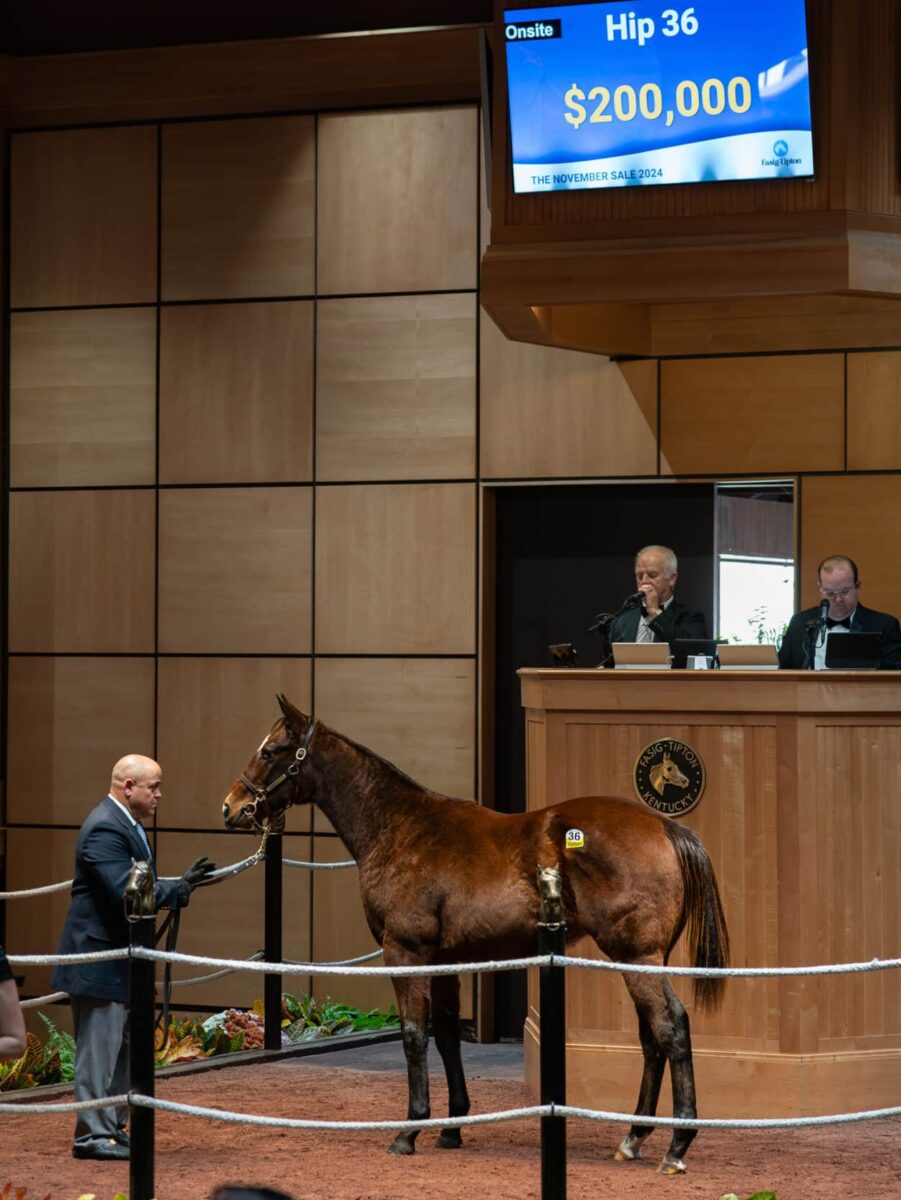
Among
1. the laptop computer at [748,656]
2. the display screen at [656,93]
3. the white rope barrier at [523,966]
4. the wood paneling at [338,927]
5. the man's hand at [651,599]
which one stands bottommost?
the wood paneling at [338,927]

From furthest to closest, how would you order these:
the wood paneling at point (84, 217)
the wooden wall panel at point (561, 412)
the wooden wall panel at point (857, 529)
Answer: the wood paneling at point (84, 217) → the wooden wall panel at point (561, 412) → the wooden wall panel at point (857, 529)

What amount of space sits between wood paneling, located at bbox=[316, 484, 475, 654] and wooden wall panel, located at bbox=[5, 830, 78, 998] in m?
1.94

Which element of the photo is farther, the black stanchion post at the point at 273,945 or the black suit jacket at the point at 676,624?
the black stanchion post at the point at 273,945

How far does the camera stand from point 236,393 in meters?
10.7

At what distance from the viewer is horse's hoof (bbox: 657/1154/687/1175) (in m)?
6.33

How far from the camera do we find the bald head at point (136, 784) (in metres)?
6.64

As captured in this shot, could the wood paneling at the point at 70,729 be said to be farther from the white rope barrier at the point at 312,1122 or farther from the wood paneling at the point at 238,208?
the white rope barrier at the point at 312,1122

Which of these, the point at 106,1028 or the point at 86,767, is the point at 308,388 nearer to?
the point at 86,767

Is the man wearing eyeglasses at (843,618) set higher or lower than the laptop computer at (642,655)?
higher

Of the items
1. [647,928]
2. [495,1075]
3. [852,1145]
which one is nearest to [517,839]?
[647,928]

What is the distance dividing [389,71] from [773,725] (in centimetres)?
500

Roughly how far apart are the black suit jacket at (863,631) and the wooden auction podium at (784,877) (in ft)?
2.00

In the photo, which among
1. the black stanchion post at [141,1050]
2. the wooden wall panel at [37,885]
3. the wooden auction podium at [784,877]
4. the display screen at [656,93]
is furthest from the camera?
the wooden wall panel at [37,885]

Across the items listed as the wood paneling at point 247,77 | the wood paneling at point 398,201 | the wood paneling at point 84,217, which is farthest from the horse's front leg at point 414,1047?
the wood paneling at point 247,77
